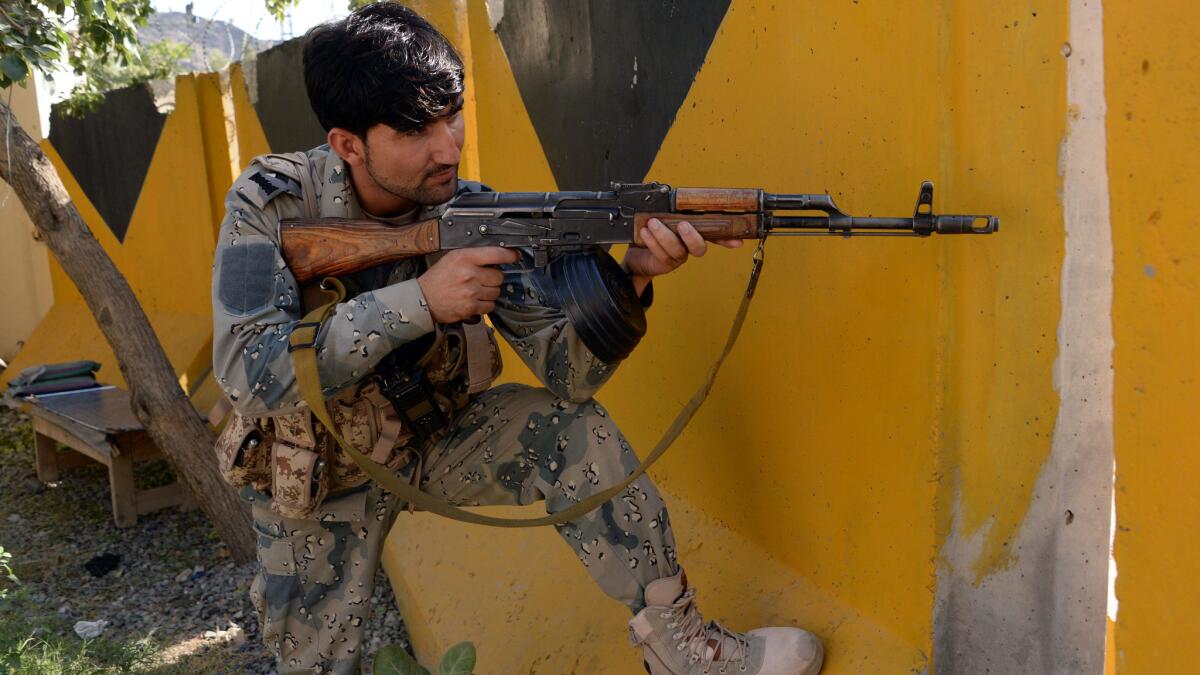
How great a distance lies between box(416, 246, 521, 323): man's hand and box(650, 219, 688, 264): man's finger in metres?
0.32

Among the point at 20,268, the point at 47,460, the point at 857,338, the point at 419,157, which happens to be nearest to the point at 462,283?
the point at 419,157

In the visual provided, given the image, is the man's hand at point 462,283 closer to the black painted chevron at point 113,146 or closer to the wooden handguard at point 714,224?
the wooden handguard at point 714,224

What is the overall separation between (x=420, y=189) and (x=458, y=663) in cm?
106

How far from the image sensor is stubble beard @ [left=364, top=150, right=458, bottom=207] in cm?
234

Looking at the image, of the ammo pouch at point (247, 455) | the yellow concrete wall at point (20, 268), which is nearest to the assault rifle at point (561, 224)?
the ammo pouch at point (247, 455)

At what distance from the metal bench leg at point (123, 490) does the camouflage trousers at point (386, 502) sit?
116 inches

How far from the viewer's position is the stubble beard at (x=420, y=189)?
92.3 inches

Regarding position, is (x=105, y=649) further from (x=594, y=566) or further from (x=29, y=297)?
(x=29, y=297)

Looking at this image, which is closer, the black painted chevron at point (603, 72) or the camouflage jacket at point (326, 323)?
the camouflage jacket at point (326, 323)

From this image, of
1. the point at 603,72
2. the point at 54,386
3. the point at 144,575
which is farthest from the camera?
the point at 54,386

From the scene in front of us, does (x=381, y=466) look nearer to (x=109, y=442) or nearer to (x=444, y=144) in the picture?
(x=444, y=144)

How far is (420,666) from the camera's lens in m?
2.54

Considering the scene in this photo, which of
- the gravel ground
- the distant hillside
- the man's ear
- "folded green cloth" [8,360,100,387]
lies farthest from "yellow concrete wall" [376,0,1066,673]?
"folded green cloth" [8,360,100,387]

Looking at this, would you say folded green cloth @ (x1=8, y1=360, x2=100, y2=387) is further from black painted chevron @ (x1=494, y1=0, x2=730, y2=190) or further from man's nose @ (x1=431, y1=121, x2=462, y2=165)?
man's nose @ (x1=431, y1=121, x2=462, y2=165)
